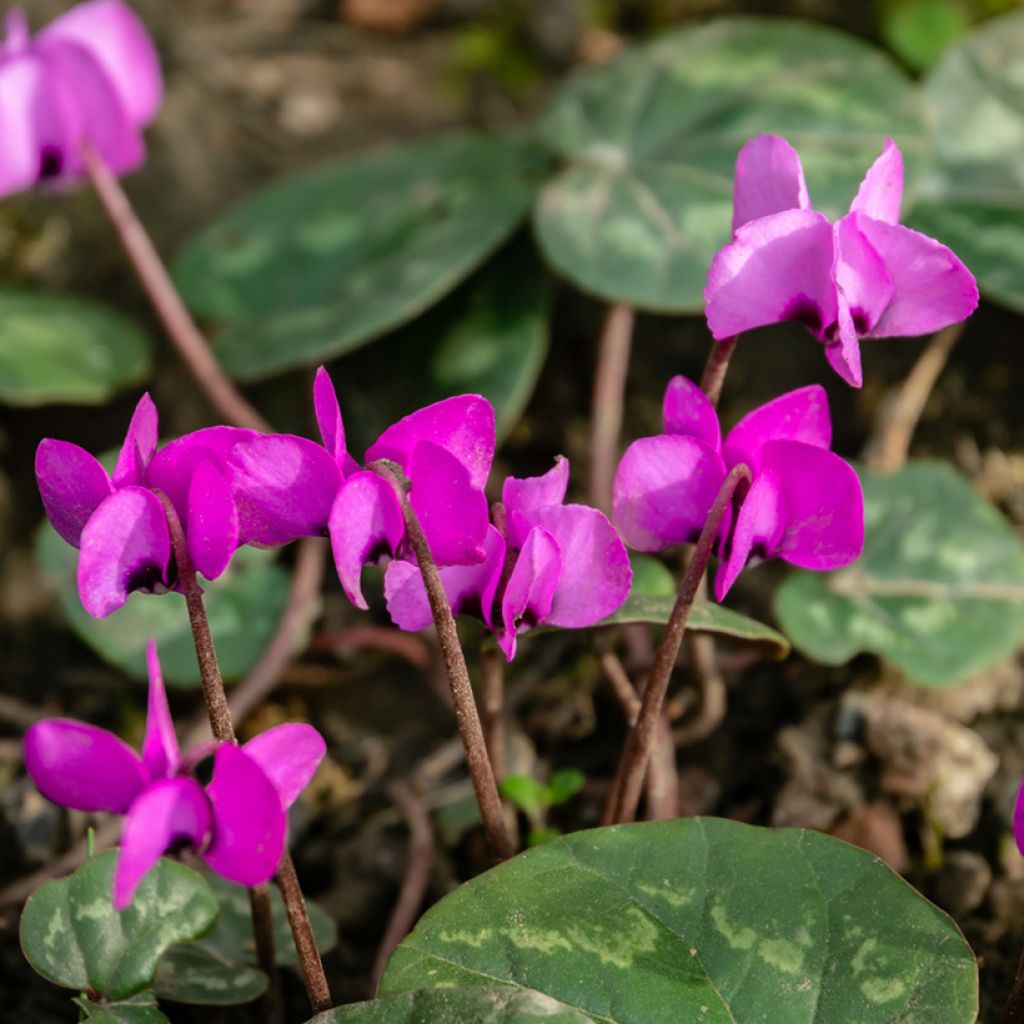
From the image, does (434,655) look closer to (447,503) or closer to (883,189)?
(447,503)

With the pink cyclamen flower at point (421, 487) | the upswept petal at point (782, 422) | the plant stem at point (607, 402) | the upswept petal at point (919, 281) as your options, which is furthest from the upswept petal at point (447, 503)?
the plant stem at point (607, 402)

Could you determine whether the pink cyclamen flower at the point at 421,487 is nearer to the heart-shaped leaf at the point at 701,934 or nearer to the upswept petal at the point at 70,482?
the upswept petal at the point at 70,482

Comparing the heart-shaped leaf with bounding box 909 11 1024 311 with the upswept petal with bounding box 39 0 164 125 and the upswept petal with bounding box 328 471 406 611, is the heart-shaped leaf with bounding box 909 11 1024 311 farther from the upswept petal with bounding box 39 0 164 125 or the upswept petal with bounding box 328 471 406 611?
→ the upswept petal with bounding box 328 471 406 611

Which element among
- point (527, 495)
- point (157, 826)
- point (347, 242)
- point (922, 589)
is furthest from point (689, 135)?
point (157, 826)

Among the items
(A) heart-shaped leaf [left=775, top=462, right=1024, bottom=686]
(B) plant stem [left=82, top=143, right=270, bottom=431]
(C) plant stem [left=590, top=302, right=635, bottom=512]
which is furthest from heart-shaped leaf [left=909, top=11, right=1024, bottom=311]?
(B) plant stem [left=82, top=143, right=270, bottom=431]

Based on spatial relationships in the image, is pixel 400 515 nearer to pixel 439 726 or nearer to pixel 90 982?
pixel 90 982

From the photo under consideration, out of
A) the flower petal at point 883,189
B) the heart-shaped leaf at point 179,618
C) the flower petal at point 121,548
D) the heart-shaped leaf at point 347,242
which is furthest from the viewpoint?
the heart-shaped leaf at point 347,242

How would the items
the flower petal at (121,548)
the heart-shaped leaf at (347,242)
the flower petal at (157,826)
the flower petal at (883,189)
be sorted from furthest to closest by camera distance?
the heart-shaped leaf at (347,242) < the flower petal at (883,189) < the flower petal at (121,548) < the flower petal at (157,826)
